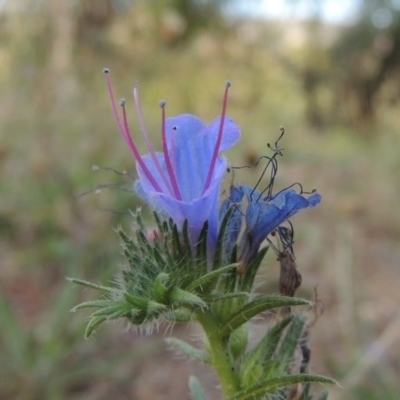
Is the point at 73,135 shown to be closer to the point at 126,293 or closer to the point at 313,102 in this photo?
the point at 126,293

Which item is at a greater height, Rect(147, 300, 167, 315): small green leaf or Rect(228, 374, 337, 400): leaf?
Rect(147, 300, 167, 315): small green leaf

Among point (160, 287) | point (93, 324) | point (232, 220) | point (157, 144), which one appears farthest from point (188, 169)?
point (157, 144)

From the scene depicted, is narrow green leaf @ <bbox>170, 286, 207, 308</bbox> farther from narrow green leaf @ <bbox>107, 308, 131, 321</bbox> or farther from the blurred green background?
the blurred green background

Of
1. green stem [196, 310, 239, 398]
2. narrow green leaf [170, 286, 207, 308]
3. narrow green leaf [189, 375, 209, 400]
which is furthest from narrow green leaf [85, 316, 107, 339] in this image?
narrow green leaf [189, 375, 209, 400]

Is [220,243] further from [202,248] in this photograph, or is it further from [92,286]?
[92,286]

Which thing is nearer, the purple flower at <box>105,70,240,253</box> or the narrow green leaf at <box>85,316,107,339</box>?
the narrow green leaf at <box>85,316,107,339</box>
